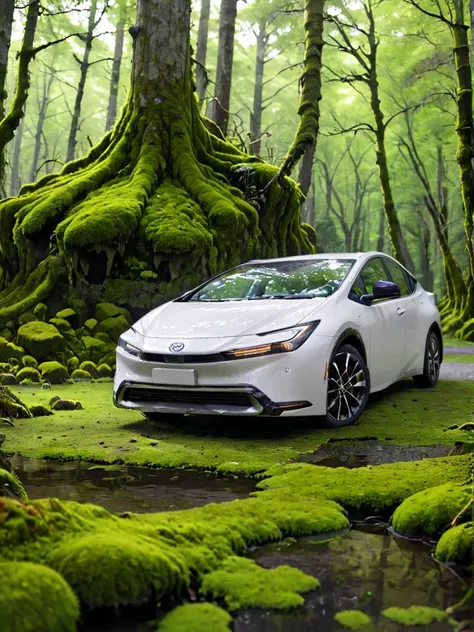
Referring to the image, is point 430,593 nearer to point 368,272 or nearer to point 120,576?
point 120,576

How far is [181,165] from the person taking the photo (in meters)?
10.9

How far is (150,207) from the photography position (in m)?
9.96

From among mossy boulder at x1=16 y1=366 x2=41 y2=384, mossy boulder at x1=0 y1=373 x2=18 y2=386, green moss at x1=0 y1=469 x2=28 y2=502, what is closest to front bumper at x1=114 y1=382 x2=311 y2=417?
green moss at x1=0 y1=469 x2=28 y2=502

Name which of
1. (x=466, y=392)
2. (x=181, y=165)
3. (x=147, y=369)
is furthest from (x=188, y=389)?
(x=181, y=165)

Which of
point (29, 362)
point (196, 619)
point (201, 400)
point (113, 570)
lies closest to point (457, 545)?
point (196, 619)

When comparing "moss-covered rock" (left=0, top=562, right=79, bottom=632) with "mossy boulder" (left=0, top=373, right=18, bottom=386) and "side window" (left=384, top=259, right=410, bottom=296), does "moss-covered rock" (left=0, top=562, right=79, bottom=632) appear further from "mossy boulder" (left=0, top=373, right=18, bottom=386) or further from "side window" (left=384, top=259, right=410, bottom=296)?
"mossy boulder" (left=0, top=373, right=18, bottom=386)

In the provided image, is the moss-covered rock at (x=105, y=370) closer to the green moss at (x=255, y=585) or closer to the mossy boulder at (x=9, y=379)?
the mossy boulder at (x=9, y=379)

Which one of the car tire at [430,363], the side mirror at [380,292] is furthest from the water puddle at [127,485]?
the car tire at [430,363]

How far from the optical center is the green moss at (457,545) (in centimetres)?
236

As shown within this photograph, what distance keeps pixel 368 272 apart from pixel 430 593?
461 centimetres

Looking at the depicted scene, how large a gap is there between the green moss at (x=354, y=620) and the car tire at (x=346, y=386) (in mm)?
3186

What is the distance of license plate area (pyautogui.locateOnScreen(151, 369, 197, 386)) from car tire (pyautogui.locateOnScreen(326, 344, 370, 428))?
107cm

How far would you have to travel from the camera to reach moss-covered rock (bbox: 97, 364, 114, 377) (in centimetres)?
873

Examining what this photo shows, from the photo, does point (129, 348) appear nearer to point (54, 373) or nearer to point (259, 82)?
point (54, 373)
